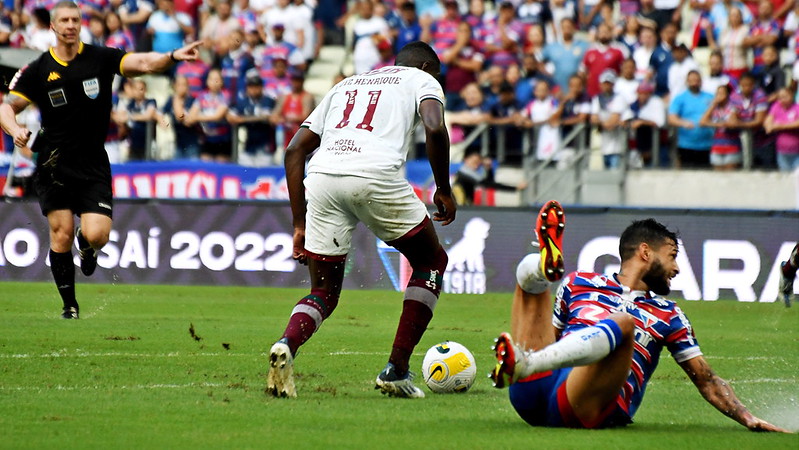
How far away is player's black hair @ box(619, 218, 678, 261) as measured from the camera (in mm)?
6191

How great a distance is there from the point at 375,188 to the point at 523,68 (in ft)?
40.4

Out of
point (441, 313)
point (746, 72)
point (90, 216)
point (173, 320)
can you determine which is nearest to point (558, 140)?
point (746, 72)

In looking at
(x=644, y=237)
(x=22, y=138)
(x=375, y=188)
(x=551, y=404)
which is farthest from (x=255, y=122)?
(x=551, y=404)

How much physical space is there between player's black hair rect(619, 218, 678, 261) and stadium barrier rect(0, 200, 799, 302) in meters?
9.64

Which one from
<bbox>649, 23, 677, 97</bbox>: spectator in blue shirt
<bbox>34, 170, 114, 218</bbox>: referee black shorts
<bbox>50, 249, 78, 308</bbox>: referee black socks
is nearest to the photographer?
<bbox>34, 170, 114, 218</bbox>: referee black shorts

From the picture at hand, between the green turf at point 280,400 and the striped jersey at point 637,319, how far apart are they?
11.1 inches

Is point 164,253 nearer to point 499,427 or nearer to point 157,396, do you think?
point 157,396

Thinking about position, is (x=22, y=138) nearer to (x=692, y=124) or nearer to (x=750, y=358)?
(x=750, y=358)

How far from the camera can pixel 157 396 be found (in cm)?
726

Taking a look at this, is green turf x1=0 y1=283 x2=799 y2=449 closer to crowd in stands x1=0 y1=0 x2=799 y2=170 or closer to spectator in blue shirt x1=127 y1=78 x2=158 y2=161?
crowd in stands x1=0 y1=0 x2=799 y2=170

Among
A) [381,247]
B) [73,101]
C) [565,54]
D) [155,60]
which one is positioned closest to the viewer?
[155,60]

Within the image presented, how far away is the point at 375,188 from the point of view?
24.4 feet

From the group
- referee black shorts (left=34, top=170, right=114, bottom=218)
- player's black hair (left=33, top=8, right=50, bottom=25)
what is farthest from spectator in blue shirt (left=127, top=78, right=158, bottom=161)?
referee black shorts (left=34, top=170, right=114, bottom=218)

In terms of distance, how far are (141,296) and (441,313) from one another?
3.84 metres
